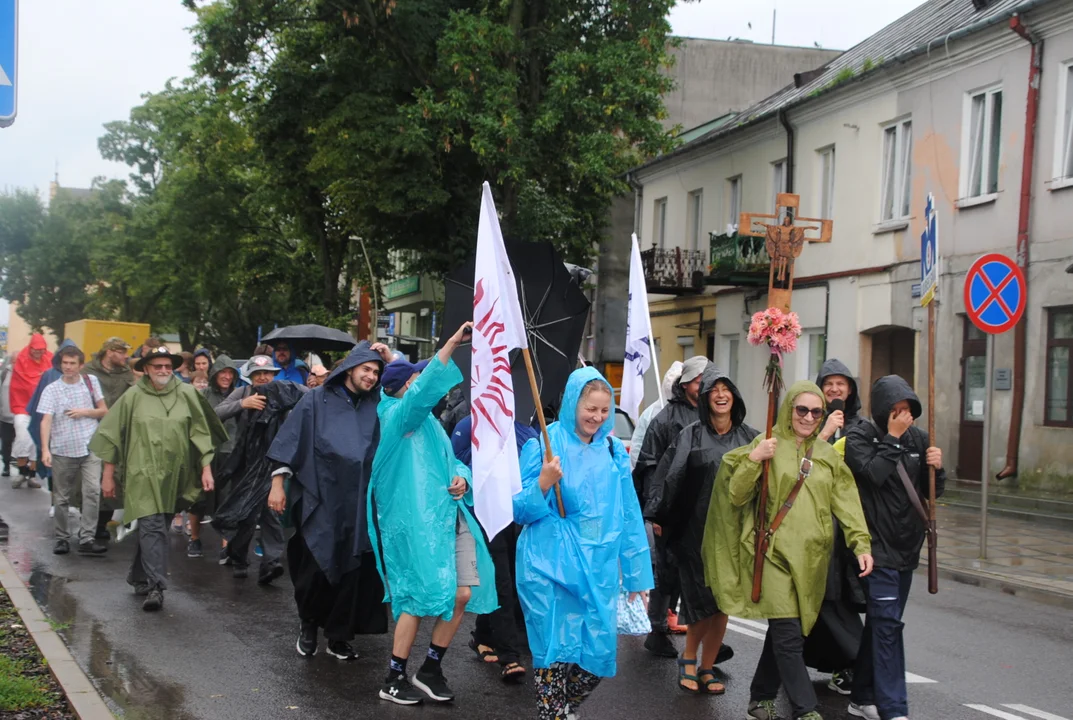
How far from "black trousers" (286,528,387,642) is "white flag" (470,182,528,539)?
1733 millimetres

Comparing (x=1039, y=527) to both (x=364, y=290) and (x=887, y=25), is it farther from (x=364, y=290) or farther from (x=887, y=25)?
(x=364, y=290)

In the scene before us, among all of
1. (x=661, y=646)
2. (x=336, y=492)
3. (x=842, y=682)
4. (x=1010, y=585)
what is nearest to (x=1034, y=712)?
(x=842, y=682)

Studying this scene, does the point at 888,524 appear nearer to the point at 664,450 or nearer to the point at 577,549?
the point at 577,549

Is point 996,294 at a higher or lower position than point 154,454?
higher

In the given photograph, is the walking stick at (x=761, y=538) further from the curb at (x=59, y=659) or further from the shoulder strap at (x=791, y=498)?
the curb at (x=59, y=659)

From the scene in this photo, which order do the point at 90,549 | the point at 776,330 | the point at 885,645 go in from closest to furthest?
the point at 885,645, the point at 776,330, the point at 90,549

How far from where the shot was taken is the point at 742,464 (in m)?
5.86

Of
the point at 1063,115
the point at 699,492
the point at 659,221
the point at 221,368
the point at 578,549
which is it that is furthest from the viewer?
the point at 659,221

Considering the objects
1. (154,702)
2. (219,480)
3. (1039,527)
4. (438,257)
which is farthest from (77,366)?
(438,257)

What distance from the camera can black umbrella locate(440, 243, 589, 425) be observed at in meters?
7.34

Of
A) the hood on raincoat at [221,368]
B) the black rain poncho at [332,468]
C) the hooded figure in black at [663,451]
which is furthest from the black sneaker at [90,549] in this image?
the hooded figure in black at [663,451]

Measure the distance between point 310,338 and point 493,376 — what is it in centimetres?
681

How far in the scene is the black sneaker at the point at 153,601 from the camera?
8.42m

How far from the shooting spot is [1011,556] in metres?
13.0
